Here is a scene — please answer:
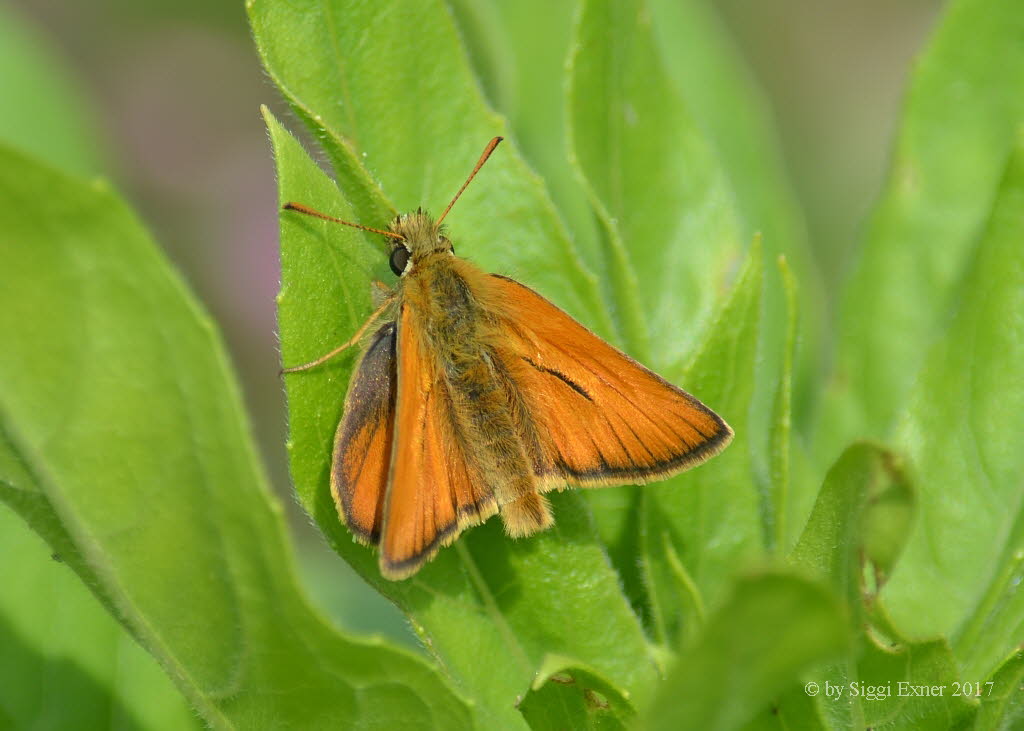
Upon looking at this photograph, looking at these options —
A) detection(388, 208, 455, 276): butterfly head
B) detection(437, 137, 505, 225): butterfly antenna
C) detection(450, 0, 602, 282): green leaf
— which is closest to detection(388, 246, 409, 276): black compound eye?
detection(388, 208, 455, 276): butterfly head

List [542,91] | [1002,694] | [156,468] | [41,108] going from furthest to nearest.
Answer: [542,91] → [41,108] → [1002,694] → [156,468]

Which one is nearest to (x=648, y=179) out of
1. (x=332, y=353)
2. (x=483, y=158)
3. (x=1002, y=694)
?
(x=483, y=158)

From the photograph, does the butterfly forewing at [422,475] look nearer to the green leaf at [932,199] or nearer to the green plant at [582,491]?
the green plant at [582,491]

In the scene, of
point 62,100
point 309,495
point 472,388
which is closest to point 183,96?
point 62,100

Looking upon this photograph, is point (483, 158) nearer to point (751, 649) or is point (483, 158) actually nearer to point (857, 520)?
point (857, 520)

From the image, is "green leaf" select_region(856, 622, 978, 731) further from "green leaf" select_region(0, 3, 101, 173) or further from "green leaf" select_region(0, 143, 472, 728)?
"green leaf" select_region(0, 3, 101, 173)

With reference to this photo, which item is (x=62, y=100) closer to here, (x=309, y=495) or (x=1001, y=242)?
(x=309, y=495)
